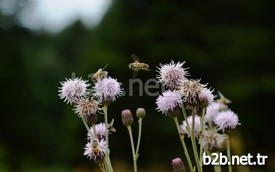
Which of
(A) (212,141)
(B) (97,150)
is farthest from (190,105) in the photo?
(B) (97,150)

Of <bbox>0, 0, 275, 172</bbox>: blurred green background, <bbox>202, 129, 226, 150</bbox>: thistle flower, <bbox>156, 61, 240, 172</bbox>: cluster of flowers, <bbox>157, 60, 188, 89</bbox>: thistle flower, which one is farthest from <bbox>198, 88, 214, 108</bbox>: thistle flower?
<bbox>0, 0, 275, 172</bbox>: blurred green background

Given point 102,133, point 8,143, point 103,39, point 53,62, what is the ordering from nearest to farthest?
point 102,133
point 103,39
point 8,143
point 53,62

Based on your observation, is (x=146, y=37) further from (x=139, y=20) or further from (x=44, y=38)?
(x=44, y=38)

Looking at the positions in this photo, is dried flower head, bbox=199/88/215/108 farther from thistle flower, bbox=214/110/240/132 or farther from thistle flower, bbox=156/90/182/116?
thistle flower, bbox=214/110/240/132

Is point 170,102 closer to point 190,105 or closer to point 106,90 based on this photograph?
point 190,105

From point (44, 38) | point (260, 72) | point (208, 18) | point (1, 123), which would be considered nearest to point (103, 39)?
point (208, 18)

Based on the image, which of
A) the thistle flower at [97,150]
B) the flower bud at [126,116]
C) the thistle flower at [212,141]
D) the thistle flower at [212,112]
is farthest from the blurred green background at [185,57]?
the thistle flower at [97,150]

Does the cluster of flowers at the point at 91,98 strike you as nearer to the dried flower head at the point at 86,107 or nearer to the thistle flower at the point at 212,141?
the dried flower head at the point at 86,107
